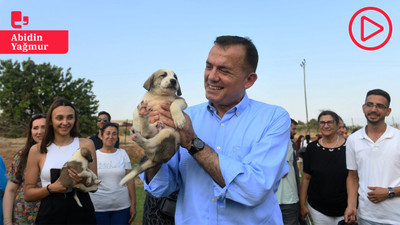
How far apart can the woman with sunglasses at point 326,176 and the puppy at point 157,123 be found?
4050 millimetres

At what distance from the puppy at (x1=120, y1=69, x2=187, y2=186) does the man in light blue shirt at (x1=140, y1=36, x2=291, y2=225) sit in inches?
3.3

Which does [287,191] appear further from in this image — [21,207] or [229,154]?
[21,207]

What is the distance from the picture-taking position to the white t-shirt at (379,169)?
4.62m

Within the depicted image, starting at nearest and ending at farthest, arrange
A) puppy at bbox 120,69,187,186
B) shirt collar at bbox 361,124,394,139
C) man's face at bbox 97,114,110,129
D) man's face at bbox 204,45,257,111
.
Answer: puppy at bbox 120,69,187,186 < man's face at bbox 204,45,257,111 < shirt collar at bbox 361,124,394,139 < man's face at bbox 97,114,110,129

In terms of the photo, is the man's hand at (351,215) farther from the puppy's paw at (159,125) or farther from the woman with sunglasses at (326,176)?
the puppy's paw at (159,125)

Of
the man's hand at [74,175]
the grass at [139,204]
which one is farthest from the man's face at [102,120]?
the man's hand at [74,175]

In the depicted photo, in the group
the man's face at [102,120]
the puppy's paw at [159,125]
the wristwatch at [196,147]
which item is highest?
the puppy's paw at [159,125]

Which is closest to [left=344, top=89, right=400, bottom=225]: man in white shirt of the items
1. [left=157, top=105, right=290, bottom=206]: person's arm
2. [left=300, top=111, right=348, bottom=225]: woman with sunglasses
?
[left=300, top=111, right=348, bottom=225]: woman with sunglasses

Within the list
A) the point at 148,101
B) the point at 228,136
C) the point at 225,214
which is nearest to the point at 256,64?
the point at 228,136

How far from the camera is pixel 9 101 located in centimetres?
3966

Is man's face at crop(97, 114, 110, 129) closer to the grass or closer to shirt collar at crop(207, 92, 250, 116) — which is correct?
the grass

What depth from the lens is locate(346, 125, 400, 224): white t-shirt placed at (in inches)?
182

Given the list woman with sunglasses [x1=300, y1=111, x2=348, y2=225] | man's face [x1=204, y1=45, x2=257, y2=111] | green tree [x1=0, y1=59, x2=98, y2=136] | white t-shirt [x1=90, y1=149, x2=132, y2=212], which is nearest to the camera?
man's face [x1=204, y1=45, x2=257, y2=111]

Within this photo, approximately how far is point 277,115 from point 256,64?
0.52 m
